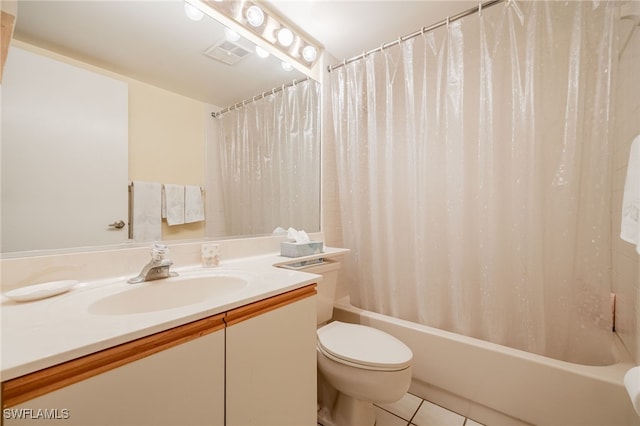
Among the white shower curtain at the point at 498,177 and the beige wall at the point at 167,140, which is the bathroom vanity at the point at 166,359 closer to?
the beige wall at the point at 167,140

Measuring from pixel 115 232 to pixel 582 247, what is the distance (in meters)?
1.93

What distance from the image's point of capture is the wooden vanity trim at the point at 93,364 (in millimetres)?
387

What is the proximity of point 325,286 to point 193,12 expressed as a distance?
146 cm

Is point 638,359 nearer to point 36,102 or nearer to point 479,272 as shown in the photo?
point 479,272

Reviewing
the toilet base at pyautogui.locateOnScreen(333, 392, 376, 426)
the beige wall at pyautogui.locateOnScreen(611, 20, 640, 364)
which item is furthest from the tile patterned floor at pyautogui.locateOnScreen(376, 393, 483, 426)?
the beige wall at pyautogui.locateOnScreen(611, 20, 640, 364)

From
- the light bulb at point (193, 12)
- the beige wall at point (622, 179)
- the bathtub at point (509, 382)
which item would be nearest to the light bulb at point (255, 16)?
the light bulb at point (193, 12)

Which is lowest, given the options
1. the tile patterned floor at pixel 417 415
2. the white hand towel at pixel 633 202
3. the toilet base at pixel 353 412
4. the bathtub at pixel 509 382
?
the tile patterned floor at pixel 417 415

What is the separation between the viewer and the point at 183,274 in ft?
3.13

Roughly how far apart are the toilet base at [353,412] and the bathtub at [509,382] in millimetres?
374

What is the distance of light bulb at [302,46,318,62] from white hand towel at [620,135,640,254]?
158 cm

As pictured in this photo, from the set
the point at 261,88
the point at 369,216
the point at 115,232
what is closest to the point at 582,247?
the point at 369,216

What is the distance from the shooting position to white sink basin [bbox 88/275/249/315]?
0.74 metres

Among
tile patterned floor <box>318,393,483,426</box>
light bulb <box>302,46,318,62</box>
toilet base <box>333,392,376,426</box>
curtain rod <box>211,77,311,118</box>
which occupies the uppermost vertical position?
light bulb <box>302,46,318,62</box>

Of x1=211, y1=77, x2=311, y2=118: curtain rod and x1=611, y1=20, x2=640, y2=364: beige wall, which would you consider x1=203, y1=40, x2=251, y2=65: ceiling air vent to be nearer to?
x1=211, y1=77, x2=311, y2=118: curtain rod
